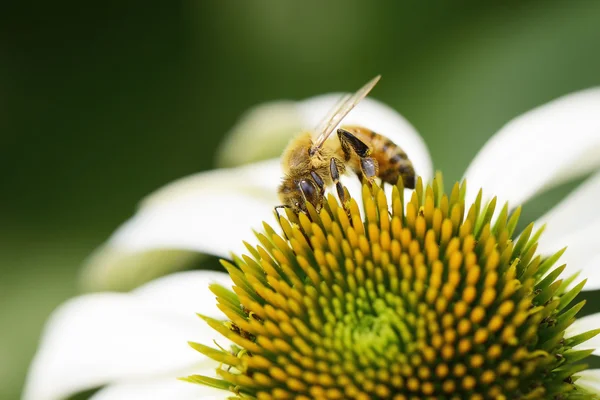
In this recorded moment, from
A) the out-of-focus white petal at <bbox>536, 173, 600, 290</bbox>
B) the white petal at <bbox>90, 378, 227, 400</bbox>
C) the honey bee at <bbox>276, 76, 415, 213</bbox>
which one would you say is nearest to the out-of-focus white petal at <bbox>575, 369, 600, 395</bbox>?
the out-of-focus white petal at <bbox>536, 173, 600, 290</bbox>

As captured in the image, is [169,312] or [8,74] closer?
[169,312]

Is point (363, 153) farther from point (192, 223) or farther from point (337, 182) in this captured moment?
point (192, 223)

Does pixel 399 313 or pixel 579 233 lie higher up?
pixel 579 233

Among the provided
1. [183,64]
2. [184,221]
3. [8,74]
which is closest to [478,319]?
[184,221]

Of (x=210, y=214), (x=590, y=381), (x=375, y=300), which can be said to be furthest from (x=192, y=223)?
(x=590, y=381)

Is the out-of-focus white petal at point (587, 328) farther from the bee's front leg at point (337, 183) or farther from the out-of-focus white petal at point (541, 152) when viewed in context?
the bee's front leg at point (337, 183)

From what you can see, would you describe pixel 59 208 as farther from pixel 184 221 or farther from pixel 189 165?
pixel 184 221
